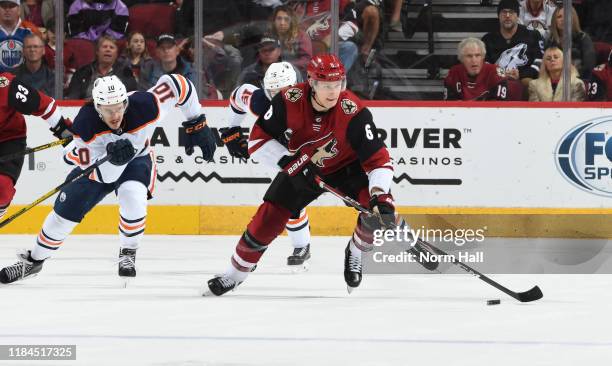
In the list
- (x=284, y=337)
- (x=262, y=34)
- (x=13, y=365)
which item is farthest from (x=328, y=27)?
(x=13, y=365)

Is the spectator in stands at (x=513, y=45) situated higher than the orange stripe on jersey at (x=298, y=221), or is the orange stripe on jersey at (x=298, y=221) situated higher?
the spectator in stands at (x=513, y=45)

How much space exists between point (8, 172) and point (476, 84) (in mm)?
3172

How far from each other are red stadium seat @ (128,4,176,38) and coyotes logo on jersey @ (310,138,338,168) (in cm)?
319

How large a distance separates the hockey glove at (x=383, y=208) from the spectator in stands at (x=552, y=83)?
11.5ft

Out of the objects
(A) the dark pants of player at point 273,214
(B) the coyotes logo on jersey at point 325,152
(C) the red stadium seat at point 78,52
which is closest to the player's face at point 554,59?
(C) the red stadium seat at point 78,52

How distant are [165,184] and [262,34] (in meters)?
1.15

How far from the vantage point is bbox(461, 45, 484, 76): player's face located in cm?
848

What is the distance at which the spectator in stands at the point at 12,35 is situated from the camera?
8570 mm

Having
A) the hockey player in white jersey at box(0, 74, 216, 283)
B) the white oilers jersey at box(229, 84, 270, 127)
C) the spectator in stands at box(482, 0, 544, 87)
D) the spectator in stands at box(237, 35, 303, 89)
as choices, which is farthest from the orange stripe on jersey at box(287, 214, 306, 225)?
the spectator in stands at box(482, 0, 544, 87)

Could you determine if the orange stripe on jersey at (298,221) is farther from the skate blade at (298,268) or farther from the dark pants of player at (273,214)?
the dark pants of player at (273,214)

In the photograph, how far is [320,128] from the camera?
18.0 ft

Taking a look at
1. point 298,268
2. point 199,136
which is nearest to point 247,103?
point 199,136

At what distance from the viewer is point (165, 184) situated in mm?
8523

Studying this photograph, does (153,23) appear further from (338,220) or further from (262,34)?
(338,220)
